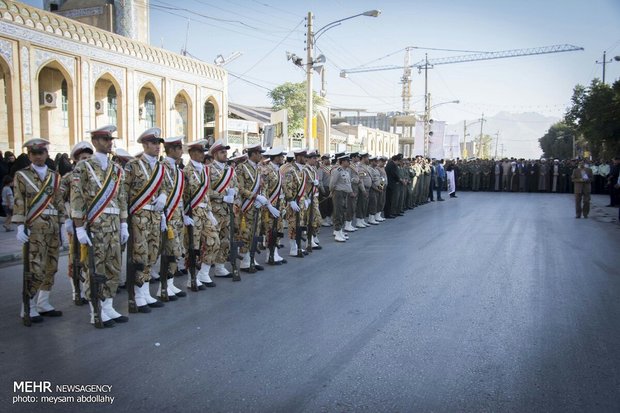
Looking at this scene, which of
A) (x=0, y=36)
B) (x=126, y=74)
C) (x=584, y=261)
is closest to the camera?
(x=584, y=261)

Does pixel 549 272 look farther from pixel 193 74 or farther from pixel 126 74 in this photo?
pixel 193 74

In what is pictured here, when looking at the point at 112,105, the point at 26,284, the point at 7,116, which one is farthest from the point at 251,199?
the point at 112,105

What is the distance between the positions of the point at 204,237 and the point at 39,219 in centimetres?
213

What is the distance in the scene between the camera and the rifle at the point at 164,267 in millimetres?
6191

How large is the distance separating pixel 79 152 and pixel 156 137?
0.97m

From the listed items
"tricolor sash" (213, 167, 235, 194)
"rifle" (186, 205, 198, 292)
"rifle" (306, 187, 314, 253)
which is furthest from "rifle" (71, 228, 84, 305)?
"rifle" (306, 187, 314, 253)

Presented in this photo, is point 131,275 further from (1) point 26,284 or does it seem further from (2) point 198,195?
(2) point 198,195

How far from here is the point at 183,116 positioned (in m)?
29.8

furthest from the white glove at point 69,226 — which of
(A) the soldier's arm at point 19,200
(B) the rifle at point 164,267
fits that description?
(B) the rifle at point 164,267

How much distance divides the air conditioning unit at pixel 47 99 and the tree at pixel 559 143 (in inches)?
2563

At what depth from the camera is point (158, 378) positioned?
13.3 ft

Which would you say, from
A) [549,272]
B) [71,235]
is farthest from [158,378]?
[549,272]

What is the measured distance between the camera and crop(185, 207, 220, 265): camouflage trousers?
6918 mm

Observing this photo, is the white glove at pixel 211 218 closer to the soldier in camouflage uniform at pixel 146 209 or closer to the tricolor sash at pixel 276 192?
the soldier in camouflage uniform at pixel 146 209
